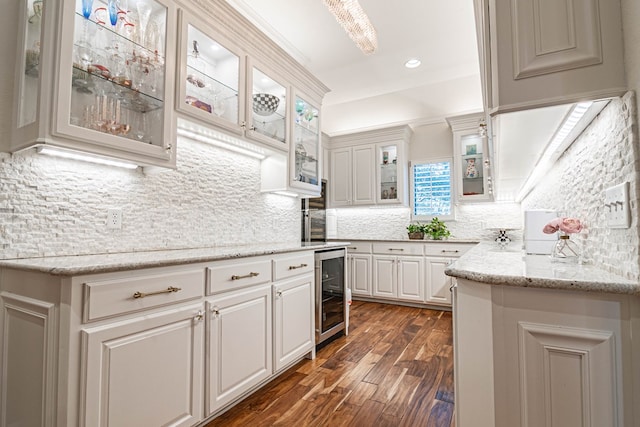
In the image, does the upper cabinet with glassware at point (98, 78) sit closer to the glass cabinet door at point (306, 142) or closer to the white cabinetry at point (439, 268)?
the glass cabinet door at point (306, 142)

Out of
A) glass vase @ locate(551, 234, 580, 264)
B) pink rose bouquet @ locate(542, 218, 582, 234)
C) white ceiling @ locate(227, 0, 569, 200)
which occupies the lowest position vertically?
glass vase @ locate(551, 234, 580, 264)

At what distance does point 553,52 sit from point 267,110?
1.97 meters

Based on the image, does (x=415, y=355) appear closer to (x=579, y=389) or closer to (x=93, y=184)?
(x=579, y=389)

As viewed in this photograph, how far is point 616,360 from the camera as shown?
3.01 ft

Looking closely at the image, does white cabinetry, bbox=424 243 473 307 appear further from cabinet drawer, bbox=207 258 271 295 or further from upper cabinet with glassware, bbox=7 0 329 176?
cabinet drawer, bbox=207 258 271 295

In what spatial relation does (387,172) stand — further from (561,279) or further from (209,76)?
(561,279)

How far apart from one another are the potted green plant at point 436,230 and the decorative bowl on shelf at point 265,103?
9.43 feet

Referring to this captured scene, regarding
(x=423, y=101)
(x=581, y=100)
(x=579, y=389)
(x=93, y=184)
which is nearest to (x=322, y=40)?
(x=423, y=101)

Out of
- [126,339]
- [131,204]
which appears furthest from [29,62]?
[126,339]

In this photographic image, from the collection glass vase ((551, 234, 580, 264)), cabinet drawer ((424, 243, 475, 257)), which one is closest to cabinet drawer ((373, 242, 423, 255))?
cabinet drawer ((424, 243, 475, 257))

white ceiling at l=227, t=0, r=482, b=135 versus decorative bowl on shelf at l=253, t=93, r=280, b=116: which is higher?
white ceiling at l=227, t=0, r=482, b=135

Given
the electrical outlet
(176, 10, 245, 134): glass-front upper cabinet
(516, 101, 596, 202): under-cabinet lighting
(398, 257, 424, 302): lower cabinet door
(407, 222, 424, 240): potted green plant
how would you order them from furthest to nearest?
(407, 222, 424, 240): potted green plant → (398, 257, 424, 302): lower cabinet door → (176, 10, 245, 134): glass-front upper cabinet → the electrical outlet → (516, 101, 596, 202): under-cabinet lighting

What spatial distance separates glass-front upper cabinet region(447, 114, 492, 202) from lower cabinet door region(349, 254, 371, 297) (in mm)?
1601

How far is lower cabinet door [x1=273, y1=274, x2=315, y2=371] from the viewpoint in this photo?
2.13 m
